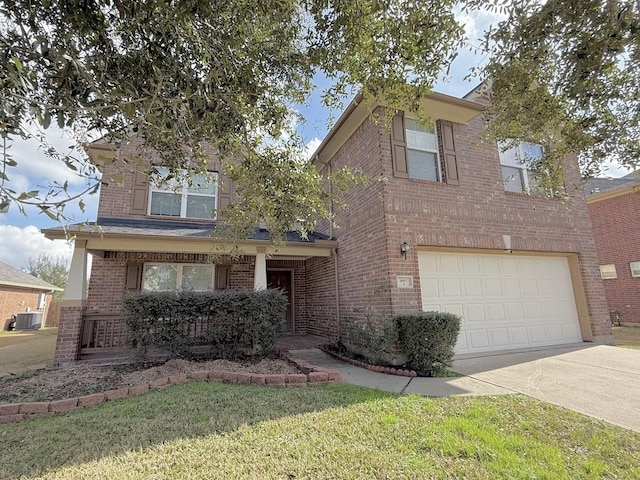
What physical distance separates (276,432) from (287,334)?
8.20m

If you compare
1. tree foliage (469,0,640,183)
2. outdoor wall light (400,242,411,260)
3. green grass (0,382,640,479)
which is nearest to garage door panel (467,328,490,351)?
outdoor wall light (400,242,411,260)

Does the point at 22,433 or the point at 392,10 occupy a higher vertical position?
the point at 392,10

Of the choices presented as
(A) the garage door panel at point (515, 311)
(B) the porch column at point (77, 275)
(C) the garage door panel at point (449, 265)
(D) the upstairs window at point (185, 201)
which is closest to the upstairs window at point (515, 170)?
(C) the garage door panel at point (449, 265)

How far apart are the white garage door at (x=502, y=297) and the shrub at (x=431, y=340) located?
1.18m

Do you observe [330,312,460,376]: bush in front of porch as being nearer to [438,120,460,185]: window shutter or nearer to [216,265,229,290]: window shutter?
[438,120,460,185]: window shutter

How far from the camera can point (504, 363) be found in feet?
21.7

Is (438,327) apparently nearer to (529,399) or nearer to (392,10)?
(529,399)

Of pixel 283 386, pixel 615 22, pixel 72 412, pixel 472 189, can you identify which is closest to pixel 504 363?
pixel 472 189

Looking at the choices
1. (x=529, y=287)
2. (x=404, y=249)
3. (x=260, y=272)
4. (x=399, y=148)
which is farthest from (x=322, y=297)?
(x=529, y=287)

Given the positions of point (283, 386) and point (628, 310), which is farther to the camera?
point (628, 310)

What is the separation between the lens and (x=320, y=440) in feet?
10.7

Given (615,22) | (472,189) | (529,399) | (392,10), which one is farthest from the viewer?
(472,189)

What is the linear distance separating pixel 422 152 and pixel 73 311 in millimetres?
8805

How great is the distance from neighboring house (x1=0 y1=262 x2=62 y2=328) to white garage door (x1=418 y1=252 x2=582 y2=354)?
2325cm
